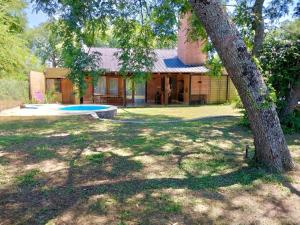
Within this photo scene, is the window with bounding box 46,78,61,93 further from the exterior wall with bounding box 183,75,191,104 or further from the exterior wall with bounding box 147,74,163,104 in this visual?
the exterior wall with bounding box 183,75,191,104

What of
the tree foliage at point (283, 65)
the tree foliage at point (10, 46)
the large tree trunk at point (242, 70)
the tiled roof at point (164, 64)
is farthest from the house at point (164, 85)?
the large tree trunk at point (242, 70)

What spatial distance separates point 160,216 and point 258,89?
2.72 metres

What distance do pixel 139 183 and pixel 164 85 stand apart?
63.9ft

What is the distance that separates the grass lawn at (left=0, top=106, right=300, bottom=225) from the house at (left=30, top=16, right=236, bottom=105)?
14638 mm

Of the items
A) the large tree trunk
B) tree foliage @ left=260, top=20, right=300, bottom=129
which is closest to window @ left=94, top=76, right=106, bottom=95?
tree foliage @ left=260, top=20, right=300, bottom=129

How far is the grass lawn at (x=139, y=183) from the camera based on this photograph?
13.0ft

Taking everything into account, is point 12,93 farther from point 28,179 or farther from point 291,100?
point 291,100

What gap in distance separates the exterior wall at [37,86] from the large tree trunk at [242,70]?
17.2m

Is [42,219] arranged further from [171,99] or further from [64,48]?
[171,99]

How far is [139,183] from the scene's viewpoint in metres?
5.07

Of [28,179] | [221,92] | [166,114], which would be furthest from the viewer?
[221,92]

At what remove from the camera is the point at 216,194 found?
15.2ft

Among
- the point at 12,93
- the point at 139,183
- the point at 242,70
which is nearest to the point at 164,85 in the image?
the point at 12,93

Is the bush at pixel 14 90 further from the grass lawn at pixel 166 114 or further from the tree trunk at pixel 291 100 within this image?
the tree trunk at pixel 291 100
